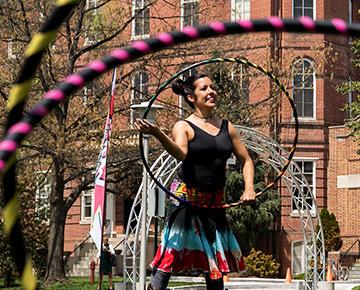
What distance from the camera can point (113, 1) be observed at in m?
28.2

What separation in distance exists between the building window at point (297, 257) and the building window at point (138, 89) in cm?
1285

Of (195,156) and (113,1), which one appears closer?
(195,156)

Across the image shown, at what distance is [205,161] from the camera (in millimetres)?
7836

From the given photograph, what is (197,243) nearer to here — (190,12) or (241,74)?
(241,74)

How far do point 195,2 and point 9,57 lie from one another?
5.89 m

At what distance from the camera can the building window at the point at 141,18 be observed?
2738 cm

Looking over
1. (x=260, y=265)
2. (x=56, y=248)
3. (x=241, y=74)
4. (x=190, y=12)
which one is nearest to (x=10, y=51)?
(x=190, y=12)

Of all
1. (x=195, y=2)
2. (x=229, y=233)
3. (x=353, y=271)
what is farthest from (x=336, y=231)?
(x=229, y=233)

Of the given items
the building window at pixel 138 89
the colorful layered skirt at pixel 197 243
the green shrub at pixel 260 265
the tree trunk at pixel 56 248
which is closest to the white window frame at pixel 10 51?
the building window at pixel 138 89

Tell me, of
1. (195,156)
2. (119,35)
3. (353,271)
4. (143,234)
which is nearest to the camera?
(195,156)

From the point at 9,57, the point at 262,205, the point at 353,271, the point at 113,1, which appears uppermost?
the point at 113,1

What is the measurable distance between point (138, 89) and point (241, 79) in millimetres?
3822

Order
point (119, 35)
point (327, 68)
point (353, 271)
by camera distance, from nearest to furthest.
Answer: point (119, 35), point (353, 271), point (327, 68)

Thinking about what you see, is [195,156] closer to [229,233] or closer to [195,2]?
[229,233]
